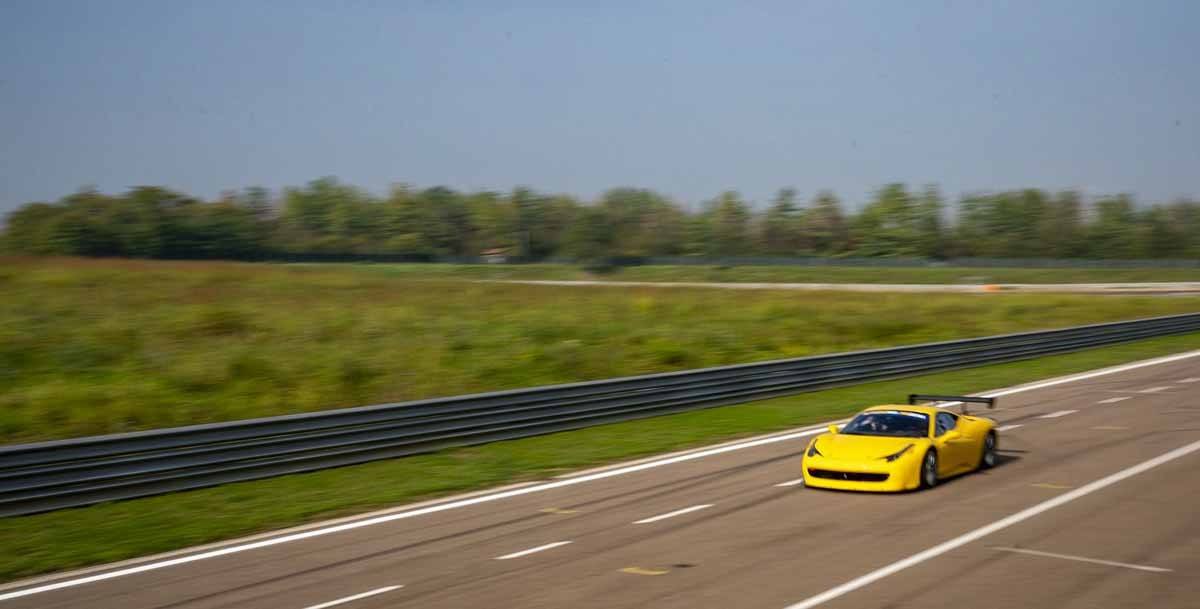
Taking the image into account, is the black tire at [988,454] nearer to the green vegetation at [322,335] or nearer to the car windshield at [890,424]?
the car windshield at [890,424]

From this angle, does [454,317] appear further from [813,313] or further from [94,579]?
[94,579]

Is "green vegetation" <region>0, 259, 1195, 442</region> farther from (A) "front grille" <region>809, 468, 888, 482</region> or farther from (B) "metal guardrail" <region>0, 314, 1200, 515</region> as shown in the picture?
(A) "front grille" <region>809, 468, 888, 482</region>

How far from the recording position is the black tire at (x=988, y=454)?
45.4 feet

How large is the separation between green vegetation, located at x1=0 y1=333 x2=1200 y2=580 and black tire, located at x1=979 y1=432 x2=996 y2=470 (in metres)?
4.48

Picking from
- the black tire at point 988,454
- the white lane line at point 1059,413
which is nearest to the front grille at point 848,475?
the black tire at point 988,454

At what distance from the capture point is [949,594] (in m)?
8.00

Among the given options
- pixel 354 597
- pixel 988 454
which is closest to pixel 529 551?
pixel 354 597

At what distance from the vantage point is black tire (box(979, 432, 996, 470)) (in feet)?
45.4

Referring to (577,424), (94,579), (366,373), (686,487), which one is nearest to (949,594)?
(686,487)

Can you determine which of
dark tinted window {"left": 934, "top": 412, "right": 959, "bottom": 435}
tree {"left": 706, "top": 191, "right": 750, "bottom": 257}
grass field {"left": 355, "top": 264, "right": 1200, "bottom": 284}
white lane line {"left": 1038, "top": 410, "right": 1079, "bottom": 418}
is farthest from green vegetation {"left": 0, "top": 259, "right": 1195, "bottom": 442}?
tree {"left": 706, "top": 191, "right": 750, "bottom": 257}

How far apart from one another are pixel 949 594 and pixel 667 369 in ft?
57.5

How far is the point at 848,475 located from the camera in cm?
1225

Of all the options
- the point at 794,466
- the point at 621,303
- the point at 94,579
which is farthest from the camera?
the point at 621,303

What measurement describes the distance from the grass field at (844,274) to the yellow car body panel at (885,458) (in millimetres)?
47886
